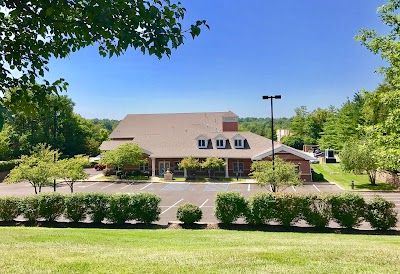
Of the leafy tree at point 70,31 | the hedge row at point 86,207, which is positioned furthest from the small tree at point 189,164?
the leafy tree at point 70,31

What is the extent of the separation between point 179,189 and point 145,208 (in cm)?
1550

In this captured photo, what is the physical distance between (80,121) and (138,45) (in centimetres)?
7067

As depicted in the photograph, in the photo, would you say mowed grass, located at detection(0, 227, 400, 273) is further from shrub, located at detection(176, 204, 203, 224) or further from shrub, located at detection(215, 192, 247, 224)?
shrub, located at detection(215, 192, 247, 224)

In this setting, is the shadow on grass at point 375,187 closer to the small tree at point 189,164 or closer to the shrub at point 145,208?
the small tree at point 189,164

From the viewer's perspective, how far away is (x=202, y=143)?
4397 cm

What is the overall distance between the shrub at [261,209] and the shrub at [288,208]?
0.82ft

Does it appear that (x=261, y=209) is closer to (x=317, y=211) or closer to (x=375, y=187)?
(x=317, y=211)

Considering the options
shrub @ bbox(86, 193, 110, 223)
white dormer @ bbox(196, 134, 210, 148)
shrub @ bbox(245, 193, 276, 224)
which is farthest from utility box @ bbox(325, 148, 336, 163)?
shrub @ bbox(86, 193, 110, 223)

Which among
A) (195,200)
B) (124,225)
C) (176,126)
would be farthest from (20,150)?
(124,225)

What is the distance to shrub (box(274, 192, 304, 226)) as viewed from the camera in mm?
17531

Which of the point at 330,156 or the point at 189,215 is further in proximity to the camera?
the point at 330,156

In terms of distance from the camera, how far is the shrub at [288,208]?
690 inches

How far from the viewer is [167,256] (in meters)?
8.61

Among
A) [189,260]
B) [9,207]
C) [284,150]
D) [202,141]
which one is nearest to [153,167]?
[202,141]
